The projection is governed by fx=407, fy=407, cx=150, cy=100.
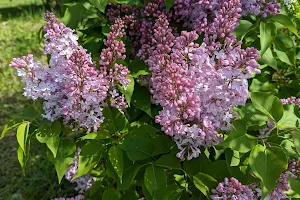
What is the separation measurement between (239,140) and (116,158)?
0.53m

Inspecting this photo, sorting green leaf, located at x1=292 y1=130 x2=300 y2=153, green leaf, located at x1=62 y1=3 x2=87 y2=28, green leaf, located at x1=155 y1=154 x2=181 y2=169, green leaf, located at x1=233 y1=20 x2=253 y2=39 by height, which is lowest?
green leaf, located at x1=155 y1=154 x2=181 y2=169

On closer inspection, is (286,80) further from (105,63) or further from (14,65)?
(14,65)

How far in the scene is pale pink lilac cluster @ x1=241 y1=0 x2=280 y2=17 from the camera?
1938 millimetres

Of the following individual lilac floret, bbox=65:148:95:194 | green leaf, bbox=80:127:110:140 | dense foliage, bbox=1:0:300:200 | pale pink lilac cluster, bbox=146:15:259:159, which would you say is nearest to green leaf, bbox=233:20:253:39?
dense foliage, bbox=1:0:300:200

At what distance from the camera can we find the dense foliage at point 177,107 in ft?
5.06

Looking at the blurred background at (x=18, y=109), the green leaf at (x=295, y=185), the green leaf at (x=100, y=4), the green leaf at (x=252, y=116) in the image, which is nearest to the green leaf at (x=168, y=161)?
the green leaf at (x=252, y=116)

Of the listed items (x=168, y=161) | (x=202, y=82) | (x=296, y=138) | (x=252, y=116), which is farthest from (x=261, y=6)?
(x=168, y=161)

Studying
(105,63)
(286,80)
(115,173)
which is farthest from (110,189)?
(286,80)

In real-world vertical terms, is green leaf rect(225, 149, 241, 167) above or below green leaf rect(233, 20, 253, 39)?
below

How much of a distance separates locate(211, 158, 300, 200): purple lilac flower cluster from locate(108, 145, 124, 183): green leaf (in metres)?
0.40

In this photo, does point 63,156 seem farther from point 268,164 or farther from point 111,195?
point 268,164

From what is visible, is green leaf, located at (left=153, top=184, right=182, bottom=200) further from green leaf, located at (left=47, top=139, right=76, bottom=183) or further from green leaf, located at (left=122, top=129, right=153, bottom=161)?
green leaf, located at (left=47, top=139, right=76, bottom=183)

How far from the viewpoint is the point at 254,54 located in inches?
59.4

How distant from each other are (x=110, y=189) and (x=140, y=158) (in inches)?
15.0
